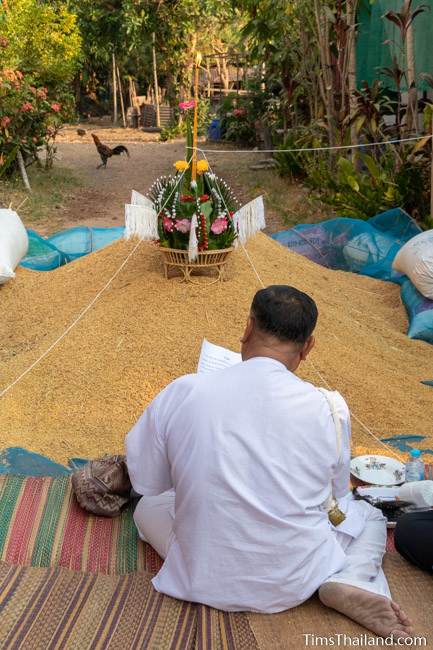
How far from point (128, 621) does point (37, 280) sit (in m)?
3.35

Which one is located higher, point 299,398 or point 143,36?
point 143,36

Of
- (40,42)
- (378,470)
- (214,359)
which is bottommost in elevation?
(378,470)

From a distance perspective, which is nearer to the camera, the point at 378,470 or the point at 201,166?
the point at 378,470

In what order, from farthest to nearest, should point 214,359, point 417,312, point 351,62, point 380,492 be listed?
point 351,62
point 417,312
point 214,359
point 380,492

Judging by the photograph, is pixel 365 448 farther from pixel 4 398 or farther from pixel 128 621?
pixel 4 398

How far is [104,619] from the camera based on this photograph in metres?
1.75

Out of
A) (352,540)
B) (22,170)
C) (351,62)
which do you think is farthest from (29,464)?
(22,170)

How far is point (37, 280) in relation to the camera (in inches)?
188

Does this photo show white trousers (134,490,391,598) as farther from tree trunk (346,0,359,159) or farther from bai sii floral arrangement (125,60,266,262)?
tree trunk (346,0,359,159)

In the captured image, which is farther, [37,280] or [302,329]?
[37,280]

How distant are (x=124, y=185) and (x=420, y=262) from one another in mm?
6067

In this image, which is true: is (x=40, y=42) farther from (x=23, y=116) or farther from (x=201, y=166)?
(x=201, y=166)

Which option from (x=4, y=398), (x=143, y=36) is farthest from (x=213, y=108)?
(x=4, y=398)

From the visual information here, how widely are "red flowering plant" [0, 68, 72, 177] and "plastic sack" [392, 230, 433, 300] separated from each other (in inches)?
204
